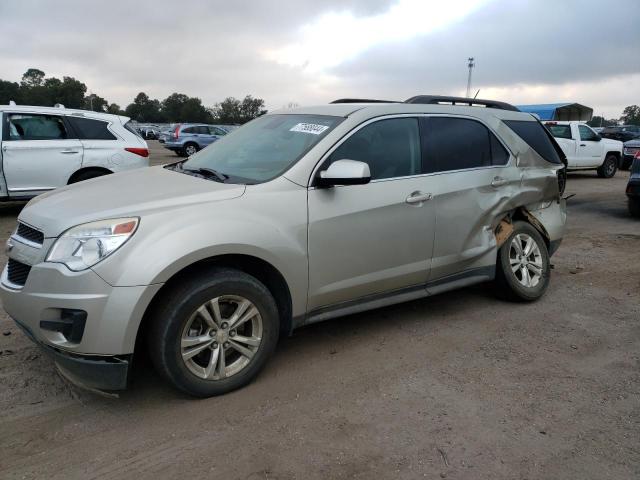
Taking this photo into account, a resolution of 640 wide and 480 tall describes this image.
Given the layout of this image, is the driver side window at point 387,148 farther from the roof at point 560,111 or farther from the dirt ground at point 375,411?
the roof at point 560,111

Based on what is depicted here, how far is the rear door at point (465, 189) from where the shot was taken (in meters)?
3.93

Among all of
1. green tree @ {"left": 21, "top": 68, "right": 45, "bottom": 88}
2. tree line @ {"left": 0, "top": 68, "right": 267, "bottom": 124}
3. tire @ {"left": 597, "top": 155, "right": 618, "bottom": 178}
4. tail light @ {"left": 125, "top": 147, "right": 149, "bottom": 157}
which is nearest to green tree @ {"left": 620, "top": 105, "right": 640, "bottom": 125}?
tree line @ {"left": 0, "top": 68, "right": 267, "bottom": 124}

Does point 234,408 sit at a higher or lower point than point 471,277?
lower

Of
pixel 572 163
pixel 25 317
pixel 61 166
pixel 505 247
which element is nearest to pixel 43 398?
pixel 25 317

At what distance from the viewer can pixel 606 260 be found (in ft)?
20.5

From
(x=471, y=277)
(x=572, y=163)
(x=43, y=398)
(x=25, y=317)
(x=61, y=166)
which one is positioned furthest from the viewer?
(x=572, y=163)

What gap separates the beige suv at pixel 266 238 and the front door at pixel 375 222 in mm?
11

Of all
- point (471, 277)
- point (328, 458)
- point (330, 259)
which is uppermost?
point (330, 259)

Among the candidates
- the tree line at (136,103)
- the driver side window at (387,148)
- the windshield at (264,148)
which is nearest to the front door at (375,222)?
the driver side window at (387,148)

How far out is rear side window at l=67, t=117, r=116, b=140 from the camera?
8.13 m

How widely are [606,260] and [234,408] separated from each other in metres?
5.23

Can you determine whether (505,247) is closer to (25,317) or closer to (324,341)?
(324,341)

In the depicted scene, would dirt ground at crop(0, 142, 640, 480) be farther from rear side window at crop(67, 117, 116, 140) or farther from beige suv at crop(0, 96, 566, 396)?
rear side window at crop(67, 117, 116, 140)

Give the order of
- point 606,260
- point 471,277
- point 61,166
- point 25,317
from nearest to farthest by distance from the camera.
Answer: point 25,317
point 471,277
point 606,260
point 61,166
